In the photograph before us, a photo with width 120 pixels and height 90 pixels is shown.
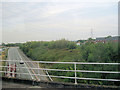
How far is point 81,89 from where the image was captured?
328 cm

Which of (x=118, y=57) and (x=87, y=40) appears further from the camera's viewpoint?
(x=87, y=40)

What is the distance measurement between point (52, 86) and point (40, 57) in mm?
14999

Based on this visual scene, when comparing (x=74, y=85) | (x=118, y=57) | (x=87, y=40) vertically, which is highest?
(x=87, y=40)

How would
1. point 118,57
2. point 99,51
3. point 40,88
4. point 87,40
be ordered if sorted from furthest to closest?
point 87,40 < point 99,51 < point 118,57 < point 40,88

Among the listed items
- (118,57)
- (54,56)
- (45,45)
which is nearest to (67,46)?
(54,56)

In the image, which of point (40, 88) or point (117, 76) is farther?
point (117, 76)

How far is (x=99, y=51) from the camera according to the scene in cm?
868

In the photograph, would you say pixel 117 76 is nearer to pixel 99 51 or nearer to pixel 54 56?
pixel 99 51

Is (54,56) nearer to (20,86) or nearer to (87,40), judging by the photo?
(87,40)

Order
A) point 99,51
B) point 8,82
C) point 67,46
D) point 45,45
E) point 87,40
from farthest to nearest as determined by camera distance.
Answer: point 45,45
point 67,46
point 87,40
point 99,51
point 8,82

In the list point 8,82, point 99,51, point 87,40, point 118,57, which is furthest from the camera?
point 87,40

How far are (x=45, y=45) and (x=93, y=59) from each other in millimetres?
11852

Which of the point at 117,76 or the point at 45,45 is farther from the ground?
the point at 45,45

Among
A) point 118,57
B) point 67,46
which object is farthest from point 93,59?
point 67,46
